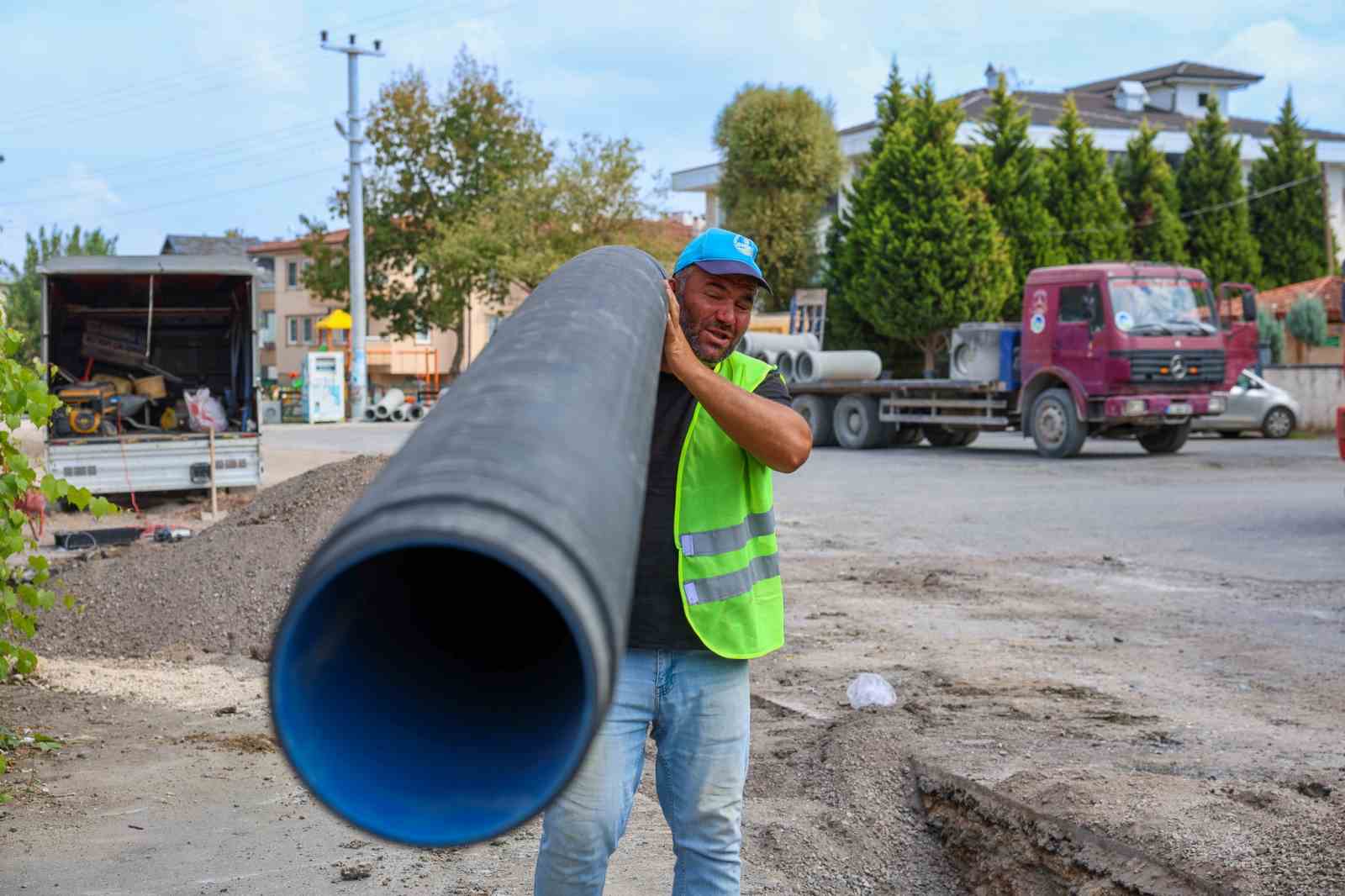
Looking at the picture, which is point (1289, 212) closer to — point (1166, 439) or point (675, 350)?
point (1166, 439)

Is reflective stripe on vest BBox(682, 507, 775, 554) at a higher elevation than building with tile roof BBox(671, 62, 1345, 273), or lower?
lower

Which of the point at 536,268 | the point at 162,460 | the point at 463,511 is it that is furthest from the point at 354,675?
the point at 536,268

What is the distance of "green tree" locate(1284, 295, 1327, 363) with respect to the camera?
35.3 m

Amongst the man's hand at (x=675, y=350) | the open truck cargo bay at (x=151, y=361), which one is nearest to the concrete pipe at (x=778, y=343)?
the open truck cargo bay at (x=151, y=361)

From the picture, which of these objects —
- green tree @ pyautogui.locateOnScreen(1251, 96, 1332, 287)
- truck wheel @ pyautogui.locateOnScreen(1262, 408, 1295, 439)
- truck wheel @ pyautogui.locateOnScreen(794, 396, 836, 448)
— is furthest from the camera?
green tree @ pyautogui.locateOnScreen(1251, 96, 1332, 287)

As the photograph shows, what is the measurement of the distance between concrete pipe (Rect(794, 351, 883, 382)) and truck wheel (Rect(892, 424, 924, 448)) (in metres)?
1.06

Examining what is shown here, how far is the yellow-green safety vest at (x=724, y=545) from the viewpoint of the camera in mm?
3137

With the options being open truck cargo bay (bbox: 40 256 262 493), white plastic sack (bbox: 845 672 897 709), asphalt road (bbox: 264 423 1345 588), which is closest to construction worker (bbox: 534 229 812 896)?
white plastic sack (bbox: 845 672 897 709)

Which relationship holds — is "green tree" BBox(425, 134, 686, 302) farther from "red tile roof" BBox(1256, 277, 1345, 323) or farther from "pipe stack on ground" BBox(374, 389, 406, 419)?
"red tile roof" BBox(1256, 277, 1345, 323)

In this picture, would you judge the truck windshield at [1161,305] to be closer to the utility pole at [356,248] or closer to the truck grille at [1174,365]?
the truck grille at [1174,365]

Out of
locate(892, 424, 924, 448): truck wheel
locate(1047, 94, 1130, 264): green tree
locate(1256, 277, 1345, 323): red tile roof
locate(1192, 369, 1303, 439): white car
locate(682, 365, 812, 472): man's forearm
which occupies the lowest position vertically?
locate(892, 424, 924, 448): truck wheel

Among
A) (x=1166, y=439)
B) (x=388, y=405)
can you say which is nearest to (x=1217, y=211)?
(x=1166, y=439)

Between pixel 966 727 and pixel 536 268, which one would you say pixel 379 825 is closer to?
pixel 966 727

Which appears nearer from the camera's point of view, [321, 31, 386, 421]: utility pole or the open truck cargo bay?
the open truck cargo bay
